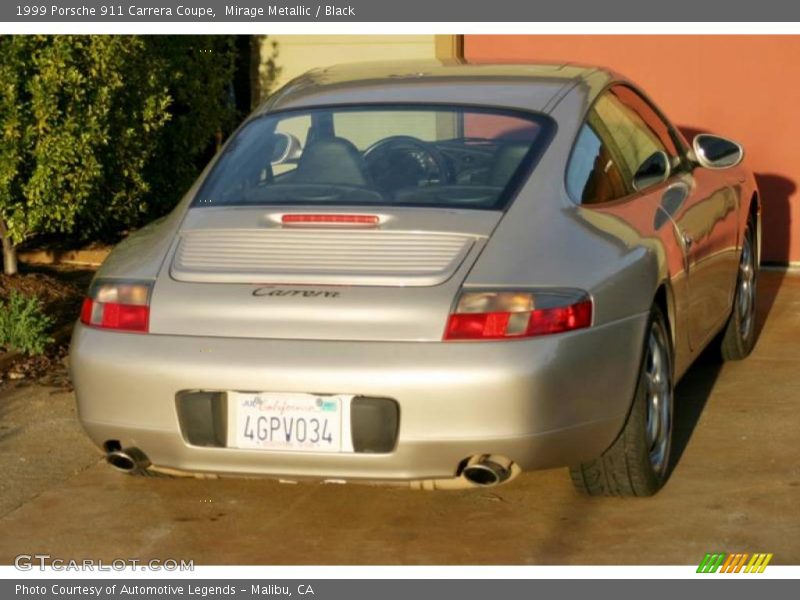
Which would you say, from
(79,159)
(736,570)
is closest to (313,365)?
(736,570)

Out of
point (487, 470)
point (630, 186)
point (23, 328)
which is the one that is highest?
point (630, 186)

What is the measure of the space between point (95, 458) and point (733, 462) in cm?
252

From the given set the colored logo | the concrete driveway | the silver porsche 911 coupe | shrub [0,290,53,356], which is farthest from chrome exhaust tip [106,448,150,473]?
shrub [0,290,53,356]

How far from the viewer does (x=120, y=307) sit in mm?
5129

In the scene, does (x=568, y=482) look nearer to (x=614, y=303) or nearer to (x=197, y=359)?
(x=614, y=303)

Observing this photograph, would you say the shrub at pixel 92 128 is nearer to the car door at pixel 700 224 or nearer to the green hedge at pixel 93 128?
the green hedge at pixel 93 128

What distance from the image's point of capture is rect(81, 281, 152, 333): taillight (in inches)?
200

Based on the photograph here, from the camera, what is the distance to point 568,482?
19.0ft

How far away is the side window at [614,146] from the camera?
5.55 meters

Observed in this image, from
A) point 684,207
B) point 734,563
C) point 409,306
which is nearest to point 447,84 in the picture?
point 684,207

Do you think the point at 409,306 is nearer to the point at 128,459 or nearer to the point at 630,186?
the point at 128,459

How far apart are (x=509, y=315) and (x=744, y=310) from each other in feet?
10.7

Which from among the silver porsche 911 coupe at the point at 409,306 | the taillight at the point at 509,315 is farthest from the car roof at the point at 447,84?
the taillight at the point at 509,315

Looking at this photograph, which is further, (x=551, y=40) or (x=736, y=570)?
(x=551, y=40)
